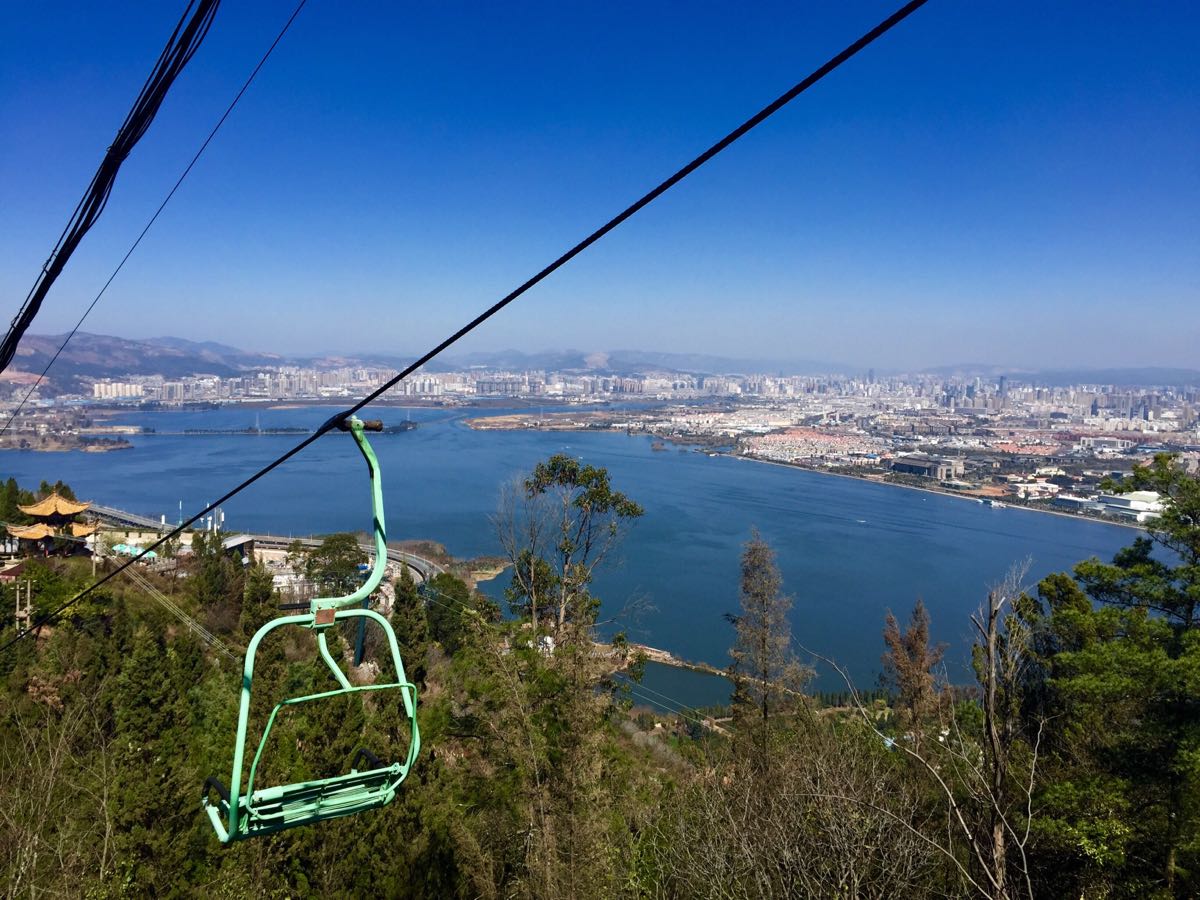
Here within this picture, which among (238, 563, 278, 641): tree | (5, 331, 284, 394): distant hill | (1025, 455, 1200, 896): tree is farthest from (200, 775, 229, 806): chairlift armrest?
(5, 331, 284, 394): distant hill

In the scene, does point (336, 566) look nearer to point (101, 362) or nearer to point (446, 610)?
point (446, 610)

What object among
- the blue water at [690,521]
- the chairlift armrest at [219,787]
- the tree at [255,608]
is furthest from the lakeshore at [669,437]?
the chairlift armrest at [219,787]

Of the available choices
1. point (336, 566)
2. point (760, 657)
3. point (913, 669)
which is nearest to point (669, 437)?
point (336, 566)

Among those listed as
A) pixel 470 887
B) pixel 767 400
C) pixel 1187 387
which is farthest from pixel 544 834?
pixel 1187 387

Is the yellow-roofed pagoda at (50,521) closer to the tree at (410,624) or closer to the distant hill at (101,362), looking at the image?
the tree at (410,624)

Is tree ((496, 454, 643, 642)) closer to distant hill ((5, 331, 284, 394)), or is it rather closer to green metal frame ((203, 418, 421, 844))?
green metal frame ((203, 418, 421, 844))

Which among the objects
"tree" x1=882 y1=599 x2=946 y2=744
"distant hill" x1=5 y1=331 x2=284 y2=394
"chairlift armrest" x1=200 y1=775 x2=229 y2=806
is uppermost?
"distant hill" x1=5 y1=331 x2=284 y2=394
